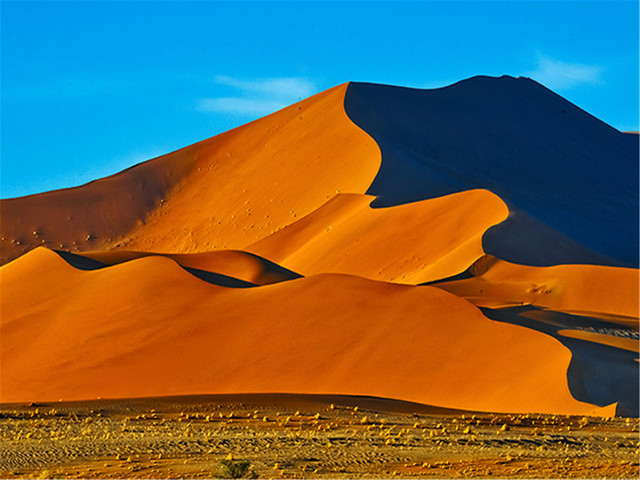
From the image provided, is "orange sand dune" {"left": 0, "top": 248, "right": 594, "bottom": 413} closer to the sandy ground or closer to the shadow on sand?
the shadow on sand

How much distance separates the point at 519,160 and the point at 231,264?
27.4 meters

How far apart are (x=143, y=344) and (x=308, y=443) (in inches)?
491

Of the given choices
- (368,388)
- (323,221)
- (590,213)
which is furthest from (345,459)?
(590,213)

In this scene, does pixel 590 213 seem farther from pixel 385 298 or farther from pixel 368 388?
pixel 368 388

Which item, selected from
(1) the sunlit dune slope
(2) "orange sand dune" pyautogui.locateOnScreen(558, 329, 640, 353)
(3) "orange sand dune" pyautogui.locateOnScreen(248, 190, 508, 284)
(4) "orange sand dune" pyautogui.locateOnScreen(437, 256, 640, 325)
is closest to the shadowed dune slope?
(3) "orange sand dune" pyautogui.locateOnScreen(248, 190, 508, 284)

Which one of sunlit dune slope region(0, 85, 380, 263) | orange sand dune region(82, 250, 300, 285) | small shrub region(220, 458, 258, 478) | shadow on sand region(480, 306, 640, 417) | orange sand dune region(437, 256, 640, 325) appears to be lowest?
small shrub region(220, 458, 258, 478)

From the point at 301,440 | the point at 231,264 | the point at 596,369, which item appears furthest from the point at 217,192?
the point at 301,440

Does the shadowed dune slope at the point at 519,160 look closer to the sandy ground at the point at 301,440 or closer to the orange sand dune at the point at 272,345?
the orange sand dune at the point at 272,345

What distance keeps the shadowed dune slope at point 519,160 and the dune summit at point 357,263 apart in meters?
0.20

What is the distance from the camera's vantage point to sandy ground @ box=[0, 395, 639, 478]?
1274 cm

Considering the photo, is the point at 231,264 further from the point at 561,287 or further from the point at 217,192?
the point at 217,192

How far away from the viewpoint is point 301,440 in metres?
15.1

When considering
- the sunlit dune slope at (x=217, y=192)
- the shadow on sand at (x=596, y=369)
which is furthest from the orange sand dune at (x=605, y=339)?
the sunlit dune slope at (x=217, y=192)

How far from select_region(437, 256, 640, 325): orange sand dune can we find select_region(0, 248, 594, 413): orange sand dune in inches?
259
